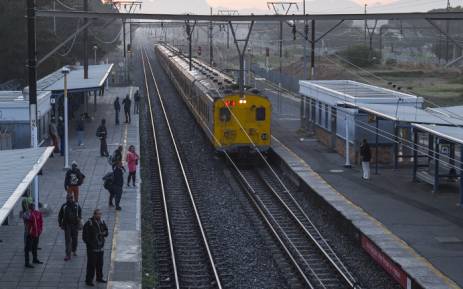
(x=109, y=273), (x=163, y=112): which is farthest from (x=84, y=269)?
(x=163, y=112)

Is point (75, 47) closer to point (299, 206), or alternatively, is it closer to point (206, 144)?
point (206, 144)

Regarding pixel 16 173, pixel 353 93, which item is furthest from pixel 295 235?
pixel 353 93

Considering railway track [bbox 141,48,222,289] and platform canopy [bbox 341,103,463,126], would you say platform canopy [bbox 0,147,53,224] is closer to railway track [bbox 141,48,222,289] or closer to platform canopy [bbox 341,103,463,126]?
railway track [bbox 141,48,222,289]

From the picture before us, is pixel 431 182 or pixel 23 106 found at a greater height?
pixel 23 106

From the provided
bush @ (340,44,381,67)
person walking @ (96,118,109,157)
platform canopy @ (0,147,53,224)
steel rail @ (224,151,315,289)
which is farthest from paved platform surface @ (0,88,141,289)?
bush @ (340,44,381,67)

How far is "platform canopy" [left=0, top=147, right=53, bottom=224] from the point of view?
1064 cm

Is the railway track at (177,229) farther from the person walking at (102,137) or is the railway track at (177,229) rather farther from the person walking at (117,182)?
the person walking at (102,137)

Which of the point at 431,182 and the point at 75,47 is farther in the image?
the point at 75,47

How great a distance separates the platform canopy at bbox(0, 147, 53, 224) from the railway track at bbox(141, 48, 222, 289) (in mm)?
2906

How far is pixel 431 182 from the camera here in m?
21.1

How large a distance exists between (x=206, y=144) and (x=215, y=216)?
480 inches

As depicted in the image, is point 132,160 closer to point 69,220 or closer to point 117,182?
point 117,182

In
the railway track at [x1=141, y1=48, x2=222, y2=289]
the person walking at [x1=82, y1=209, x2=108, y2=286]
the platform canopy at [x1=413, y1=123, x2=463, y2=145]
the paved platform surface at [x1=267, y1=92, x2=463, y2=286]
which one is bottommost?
the railway track at [x1=141, y1=48, x2=222, y2=289]

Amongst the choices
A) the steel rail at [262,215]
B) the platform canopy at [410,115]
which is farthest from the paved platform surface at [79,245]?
the platform canopy at [410,115]
